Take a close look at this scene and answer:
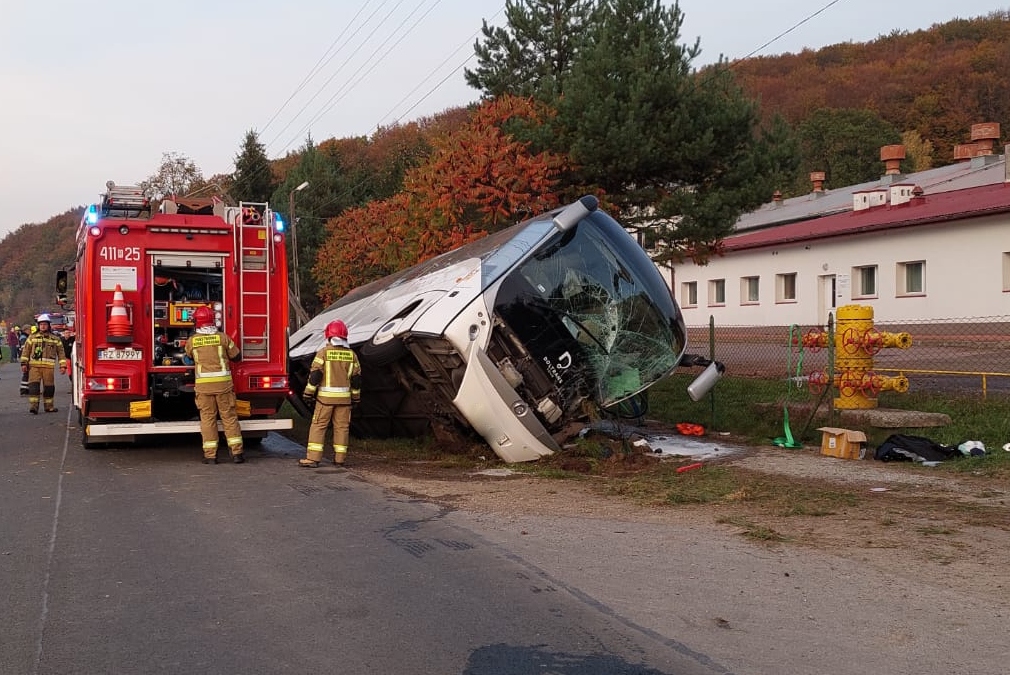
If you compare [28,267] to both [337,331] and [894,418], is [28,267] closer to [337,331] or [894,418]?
[337,331]

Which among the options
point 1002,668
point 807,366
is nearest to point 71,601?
point 1002,668

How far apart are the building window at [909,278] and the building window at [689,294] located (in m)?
10.6

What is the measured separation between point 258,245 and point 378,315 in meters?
1.67

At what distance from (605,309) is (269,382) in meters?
4.04

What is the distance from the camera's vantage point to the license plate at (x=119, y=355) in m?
10.4

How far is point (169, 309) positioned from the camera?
11062 mm

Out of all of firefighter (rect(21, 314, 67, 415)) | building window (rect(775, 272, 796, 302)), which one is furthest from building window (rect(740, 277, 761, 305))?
firefighter (rect(21, 314, 67, 415))

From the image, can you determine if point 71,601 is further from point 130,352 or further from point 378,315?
point 378,315

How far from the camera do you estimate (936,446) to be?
10.1 m

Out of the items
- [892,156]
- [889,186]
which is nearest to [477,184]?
[889,186]

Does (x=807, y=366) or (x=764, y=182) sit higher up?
(x=764, y=182)

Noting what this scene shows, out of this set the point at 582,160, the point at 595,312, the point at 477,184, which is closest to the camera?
the point at 595,312

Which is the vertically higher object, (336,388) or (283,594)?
(336,388)

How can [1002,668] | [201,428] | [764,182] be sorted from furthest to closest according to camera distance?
1. [764,182]
2. [201,428]
3. [1002,668]
